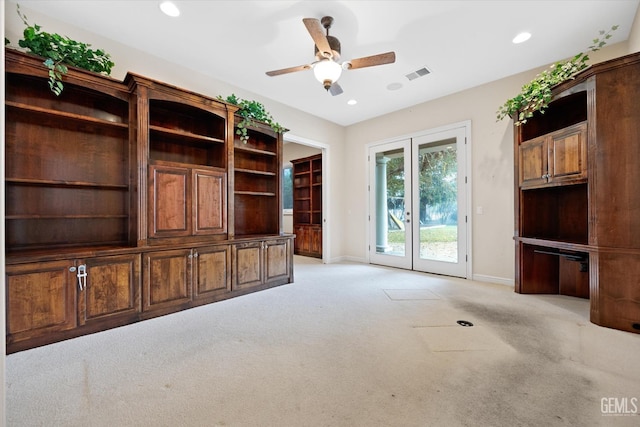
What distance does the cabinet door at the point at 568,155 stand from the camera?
2.80m

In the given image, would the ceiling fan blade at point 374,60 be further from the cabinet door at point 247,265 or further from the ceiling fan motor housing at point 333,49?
the cabinet door at point 247,265

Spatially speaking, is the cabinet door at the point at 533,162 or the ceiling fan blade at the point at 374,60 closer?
the ceiling fan blade at the point at 374,60

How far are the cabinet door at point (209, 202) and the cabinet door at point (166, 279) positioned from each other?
1.28 ft

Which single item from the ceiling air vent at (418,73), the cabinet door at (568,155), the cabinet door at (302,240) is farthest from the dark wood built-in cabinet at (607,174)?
the cabinet door at (302,240)

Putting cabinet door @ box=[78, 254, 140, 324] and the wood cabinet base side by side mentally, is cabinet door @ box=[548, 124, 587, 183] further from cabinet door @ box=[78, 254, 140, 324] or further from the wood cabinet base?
cabinet door @ box=[78, 254, 140, 324]

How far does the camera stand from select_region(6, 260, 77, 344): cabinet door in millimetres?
2129

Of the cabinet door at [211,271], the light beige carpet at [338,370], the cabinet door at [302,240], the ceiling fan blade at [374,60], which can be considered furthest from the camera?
the cabinet door at [302,240]

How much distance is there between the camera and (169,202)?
3.03 m

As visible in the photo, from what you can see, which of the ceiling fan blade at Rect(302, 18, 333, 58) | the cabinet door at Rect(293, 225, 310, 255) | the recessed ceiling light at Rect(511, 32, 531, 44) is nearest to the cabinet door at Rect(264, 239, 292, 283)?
the ceiling fan blade at Rect(302, 18, 333, 58)

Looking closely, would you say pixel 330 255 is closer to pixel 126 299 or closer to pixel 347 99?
pixel 347 99

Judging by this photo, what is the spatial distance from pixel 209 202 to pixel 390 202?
354cm

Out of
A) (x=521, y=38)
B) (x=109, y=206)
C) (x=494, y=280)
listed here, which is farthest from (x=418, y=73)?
(x=109, y=206)

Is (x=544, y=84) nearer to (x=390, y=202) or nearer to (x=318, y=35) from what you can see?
(x=318, y=35)

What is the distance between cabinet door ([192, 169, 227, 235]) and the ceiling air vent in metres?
3.01
